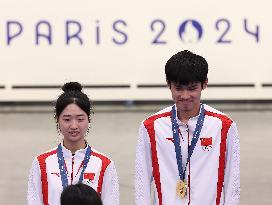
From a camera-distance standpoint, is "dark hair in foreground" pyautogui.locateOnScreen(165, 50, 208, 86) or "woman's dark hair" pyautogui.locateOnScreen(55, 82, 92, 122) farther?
"woman's dark hair" pyautogui.locateOnScreen(55, 82, 92, 122)

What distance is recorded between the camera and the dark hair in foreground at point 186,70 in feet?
13.6

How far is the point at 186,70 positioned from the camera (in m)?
4.15

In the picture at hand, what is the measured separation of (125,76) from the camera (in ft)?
39.8

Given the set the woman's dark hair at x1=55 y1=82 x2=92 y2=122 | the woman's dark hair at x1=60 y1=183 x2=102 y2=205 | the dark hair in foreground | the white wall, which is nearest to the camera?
the woman's dark hair at x1=60 y1=183 x2=102 y2=205

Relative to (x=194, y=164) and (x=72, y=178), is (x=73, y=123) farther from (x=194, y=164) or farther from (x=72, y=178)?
(x=194, y=164)

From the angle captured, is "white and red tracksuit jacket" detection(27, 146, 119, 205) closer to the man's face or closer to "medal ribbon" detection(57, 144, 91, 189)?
"medal ribbon" detection(57, 144, 91, 189)

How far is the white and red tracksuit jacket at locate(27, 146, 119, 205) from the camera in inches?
174

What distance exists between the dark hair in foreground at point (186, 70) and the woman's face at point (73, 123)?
0.56 metres

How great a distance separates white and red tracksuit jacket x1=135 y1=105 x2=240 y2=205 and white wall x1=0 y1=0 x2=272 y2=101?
24.8ft

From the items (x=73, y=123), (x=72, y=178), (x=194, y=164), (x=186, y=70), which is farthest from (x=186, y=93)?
(x=72, y=178)

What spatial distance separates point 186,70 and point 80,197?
59.9 inches

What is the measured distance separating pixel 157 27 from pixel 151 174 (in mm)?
7644

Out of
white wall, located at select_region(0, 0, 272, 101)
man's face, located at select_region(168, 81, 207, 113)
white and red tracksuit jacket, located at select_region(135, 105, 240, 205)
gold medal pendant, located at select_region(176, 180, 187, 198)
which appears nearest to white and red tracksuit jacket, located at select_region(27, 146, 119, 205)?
white and red tracksuit jacket, located at select_region(135, 105, 240, 205)

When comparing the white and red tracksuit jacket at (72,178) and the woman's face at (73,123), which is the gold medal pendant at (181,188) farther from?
the woman's face at (73,123)
